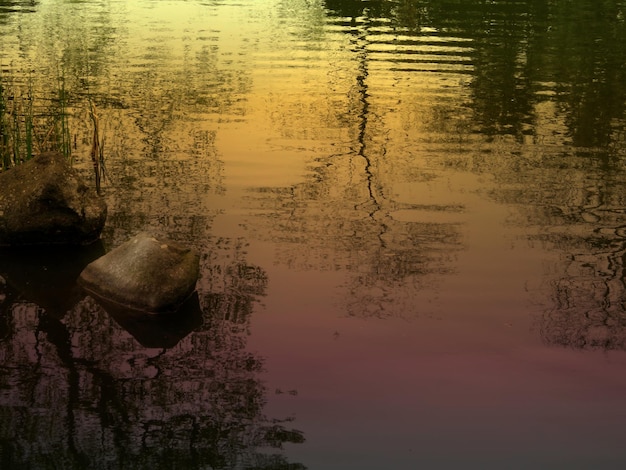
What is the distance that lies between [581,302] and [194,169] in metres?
8.51

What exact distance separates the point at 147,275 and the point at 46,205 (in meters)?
2.81

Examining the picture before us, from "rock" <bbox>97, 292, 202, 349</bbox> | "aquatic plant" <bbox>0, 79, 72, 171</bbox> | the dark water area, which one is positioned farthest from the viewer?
"aquatic plant" <bbox>0, 79, 72, 171</bbox>

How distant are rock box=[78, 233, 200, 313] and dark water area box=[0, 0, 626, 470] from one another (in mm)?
215

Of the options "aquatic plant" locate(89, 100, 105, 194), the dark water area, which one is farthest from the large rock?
"aquatic plant" locate(89, 100, 105, 194)

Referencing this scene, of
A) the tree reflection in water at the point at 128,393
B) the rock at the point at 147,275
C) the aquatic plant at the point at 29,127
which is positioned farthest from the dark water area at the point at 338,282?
the aquatic plant at the point at 29,127

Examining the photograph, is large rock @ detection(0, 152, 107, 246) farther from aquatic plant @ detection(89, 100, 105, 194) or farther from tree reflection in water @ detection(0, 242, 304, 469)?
aquatic plant @ detection(89, 100, 105, 194)

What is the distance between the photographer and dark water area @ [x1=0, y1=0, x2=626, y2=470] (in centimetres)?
881

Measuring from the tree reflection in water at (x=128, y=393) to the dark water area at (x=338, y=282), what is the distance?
3 cm

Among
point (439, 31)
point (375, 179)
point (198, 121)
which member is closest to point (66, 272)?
point (375, 179)

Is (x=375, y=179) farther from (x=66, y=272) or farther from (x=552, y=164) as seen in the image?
(x=66, y=272)

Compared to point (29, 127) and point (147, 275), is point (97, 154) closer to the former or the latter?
point (29, 127)

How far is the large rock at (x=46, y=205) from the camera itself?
43.4ft

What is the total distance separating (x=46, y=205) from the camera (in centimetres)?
1332

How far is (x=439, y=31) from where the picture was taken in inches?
1560
